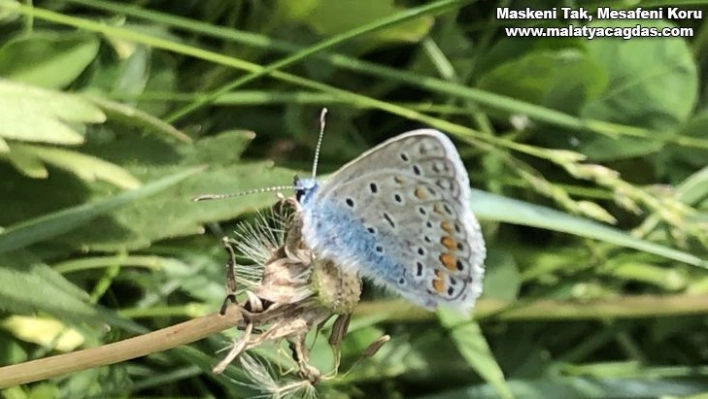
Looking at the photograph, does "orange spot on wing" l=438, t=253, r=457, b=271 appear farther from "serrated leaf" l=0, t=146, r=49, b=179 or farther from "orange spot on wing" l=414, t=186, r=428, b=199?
"serrated leaf" l=0, t=146, r=49, b=179

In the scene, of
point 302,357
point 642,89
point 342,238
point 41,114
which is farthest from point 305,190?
point 642,89

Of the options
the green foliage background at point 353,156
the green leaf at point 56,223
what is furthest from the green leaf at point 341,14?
the green leaf at point 56,223

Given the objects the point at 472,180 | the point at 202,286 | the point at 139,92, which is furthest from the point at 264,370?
the point at 472,180

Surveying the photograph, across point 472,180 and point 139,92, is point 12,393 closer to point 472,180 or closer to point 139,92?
point 139,92

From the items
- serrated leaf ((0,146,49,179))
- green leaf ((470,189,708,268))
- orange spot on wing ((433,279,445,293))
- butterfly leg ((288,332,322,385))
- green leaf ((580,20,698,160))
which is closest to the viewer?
butterfly leg ((288,332,322,385))

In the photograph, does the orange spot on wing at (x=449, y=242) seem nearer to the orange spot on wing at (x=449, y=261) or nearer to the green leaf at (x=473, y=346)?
the orange spot on wing at (x=449, y=261)

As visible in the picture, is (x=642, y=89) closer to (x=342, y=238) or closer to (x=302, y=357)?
(x=342, y=238)

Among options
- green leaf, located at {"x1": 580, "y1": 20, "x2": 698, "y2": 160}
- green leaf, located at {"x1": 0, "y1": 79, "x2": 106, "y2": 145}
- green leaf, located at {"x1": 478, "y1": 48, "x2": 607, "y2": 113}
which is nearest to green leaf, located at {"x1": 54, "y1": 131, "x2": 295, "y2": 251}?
green leaf, located at {"x1": 0, "y1": 79, "x2": 106, "y2": 145}
